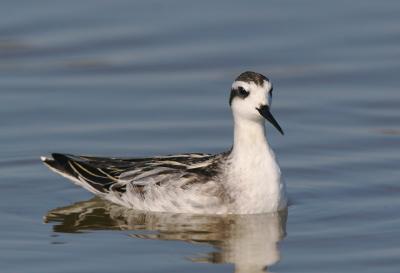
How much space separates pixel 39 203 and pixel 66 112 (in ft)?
11.0

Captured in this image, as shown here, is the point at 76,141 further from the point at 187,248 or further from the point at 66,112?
the point at 187,248

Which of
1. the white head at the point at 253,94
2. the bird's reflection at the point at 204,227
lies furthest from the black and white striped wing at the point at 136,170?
the white head at the point at 253,94

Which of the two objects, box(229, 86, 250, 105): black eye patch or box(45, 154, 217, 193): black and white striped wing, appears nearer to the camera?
box(229, 86, 250, 105): black eye patch

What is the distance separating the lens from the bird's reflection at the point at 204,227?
55.4ft

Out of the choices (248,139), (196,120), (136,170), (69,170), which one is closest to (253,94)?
(248,139)

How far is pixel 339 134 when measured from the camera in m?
21.3

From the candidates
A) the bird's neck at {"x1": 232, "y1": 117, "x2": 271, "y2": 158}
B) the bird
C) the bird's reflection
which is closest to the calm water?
the bird's reflection

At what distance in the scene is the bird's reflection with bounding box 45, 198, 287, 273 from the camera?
16.9 meters

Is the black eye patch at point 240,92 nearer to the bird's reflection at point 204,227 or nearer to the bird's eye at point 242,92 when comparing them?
the bird's eye at point 242,92

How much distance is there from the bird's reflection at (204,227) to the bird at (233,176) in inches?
6.0

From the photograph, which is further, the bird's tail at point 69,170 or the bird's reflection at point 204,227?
the bird's tail at point 69,170

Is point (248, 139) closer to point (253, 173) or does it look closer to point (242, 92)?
point (253, 173)

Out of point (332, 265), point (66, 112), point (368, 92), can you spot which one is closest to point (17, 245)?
point (332, 265)

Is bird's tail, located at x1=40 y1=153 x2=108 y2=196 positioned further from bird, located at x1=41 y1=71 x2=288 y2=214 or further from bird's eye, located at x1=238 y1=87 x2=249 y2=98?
bird's eye, located at x1=238 y1=87 x2=249 y2=98
